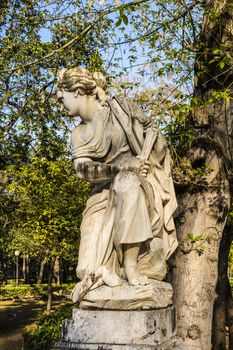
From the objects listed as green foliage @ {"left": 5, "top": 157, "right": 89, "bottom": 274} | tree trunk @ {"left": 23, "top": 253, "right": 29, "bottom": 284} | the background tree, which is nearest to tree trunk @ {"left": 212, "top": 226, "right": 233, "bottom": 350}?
the background tree

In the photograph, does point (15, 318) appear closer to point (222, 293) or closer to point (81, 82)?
point (222, 293)

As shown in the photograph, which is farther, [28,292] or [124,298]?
[28,292]

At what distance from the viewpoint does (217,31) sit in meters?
7.37

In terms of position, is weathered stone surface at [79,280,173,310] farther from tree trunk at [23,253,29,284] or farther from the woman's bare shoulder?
tree trunk at [23,253,29,284]

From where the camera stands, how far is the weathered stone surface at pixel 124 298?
13.2 ft

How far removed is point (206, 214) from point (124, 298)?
3156 millimetres

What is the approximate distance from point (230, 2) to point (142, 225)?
3863 mm

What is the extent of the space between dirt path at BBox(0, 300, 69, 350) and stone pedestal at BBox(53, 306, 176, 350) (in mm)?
11520

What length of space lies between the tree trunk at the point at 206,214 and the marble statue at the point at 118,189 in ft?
7.54

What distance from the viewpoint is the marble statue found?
4.18 meters

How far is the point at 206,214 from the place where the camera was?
6.95 metres

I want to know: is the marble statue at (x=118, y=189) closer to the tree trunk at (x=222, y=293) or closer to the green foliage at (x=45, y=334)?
the tree trunk at (x=222, y=293)

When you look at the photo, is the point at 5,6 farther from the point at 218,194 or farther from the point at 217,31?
the point at 218,194

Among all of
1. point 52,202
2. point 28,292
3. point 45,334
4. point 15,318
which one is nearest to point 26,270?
point 28,292
